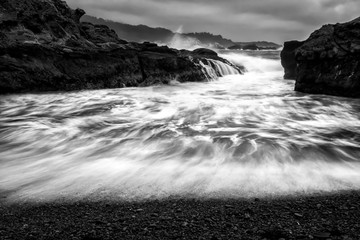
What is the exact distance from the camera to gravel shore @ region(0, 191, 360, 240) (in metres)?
2.12

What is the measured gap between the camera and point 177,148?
14.9 feet

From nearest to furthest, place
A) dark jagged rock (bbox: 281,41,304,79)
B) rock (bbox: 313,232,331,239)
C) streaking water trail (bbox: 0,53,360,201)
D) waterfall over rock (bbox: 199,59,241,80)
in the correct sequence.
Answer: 1. rock (bbox: 313,232,331,239)
2. streaking water trail (bbox: 0,53,360,201)
3. waterfall over rock (bbox: 199,59,241,80)
4. dark jagged rock (bbox: 281,41,304,79)

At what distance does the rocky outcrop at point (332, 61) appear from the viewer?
28.4 ft

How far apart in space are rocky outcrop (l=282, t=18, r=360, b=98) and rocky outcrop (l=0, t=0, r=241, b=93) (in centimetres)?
682

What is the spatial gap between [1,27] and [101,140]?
26.2ft

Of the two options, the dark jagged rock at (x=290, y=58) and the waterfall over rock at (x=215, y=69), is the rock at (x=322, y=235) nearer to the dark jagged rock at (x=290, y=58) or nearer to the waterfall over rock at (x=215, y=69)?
the waterfall over rock at (x=215, y=69)

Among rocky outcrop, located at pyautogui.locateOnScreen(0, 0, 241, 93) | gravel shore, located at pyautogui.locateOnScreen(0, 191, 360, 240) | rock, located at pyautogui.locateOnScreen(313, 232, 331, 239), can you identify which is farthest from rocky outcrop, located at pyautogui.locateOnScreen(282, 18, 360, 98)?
rock, located at pyautogui.locateOnScreen(313, 232, 331, 239)

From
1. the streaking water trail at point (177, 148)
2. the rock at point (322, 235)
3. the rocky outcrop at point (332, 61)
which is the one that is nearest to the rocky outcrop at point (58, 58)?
the streaking water trail at point (177, 148)

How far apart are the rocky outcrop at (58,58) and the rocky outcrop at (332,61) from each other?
6.82m

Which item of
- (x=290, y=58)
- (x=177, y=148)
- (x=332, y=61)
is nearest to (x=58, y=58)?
(x=177, y=148)

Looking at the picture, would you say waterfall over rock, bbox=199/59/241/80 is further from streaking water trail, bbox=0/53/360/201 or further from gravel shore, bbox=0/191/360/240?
gravel shore, bbox=0/191/360/240

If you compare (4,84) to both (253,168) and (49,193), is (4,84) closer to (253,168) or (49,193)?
(49,193)

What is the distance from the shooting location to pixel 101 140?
207 inches

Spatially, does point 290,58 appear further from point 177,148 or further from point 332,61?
point 177,148
